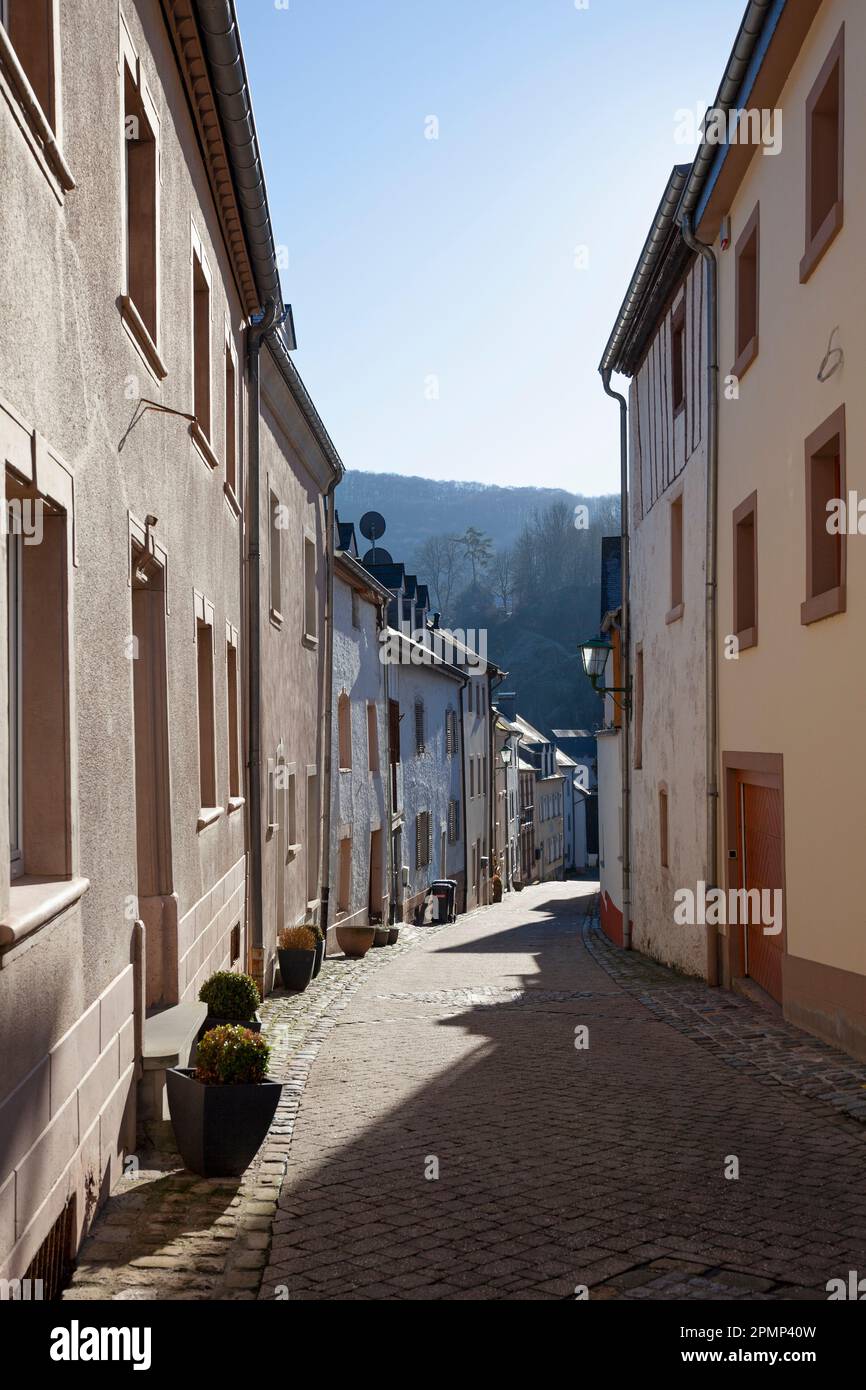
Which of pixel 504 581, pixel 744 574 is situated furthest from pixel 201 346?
pixel 504 581

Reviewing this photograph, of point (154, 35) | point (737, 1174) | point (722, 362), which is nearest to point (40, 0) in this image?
point (154, 35)

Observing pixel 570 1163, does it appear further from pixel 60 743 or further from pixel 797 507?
pixel 797 507

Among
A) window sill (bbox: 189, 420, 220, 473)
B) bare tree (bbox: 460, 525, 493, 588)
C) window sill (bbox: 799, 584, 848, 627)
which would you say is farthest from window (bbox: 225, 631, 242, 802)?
bare tree (bbox: 460, 525, 493, 588)

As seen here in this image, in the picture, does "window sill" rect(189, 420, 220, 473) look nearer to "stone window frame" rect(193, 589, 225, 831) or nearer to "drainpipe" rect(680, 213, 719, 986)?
"stone window frame" rect(193, 589, 225, 831)

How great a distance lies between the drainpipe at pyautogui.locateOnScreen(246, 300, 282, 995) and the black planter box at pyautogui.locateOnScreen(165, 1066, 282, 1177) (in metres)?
6.54

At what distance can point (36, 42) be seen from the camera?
489cm

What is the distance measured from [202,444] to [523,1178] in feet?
19.3

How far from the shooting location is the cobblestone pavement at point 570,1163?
474 centimetres

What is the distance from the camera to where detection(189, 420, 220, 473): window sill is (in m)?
9.14

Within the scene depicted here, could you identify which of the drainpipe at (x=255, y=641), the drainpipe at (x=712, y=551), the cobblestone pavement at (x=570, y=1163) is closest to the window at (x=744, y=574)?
the drainpipe at (x=712, y=551)

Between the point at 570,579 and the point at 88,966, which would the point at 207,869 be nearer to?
the point at 88,966

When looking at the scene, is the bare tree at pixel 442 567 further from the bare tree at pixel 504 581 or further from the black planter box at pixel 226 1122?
the black planter box at pixel 226 1122

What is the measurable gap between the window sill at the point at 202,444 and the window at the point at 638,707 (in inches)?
419

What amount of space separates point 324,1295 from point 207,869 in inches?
217
